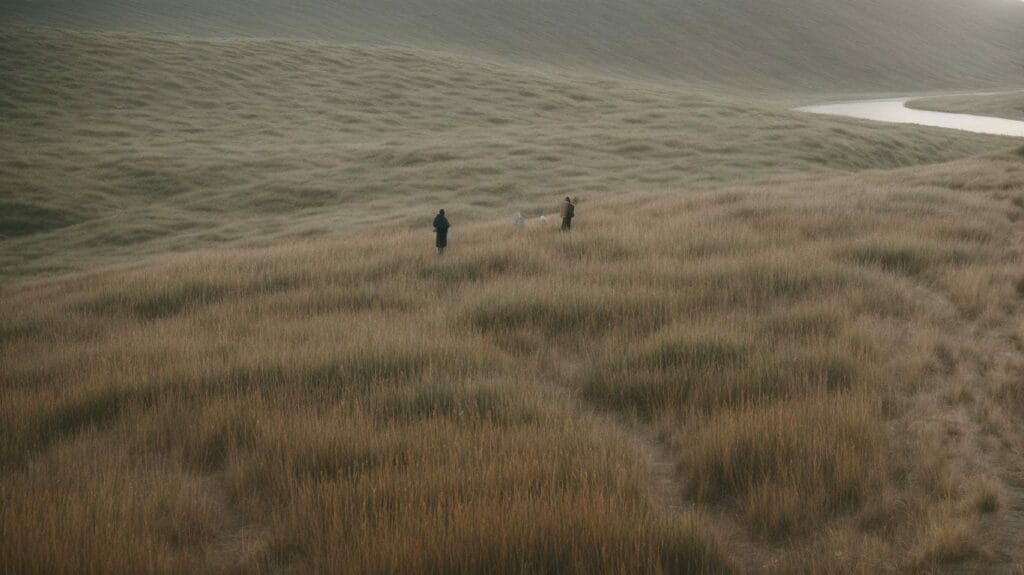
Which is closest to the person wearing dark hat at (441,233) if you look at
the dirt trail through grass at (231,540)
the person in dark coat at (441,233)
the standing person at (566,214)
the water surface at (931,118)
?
the person in dark coat at (441,233)

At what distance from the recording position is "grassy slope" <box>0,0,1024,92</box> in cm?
10569

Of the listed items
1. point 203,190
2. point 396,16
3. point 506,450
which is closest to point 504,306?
point 506,450

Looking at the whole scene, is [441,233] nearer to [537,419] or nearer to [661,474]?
[537,419]

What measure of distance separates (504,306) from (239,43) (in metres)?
74.2

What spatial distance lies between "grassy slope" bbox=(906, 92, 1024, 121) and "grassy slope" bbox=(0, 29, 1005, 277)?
96.7ft

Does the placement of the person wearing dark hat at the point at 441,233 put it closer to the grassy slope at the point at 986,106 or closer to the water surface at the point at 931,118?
the water surface at the point at 931,118

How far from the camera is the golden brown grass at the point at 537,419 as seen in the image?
381cm

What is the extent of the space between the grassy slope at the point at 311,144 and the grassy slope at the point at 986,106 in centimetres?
2947

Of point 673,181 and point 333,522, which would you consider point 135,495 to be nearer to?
point 333,522

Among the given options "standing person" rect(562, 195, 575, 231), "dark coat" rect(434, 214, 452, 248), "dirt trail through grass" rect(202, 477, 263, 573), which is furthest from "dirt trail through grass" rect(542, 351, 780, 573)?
"standing person" rect(562, 195, 575, 231)

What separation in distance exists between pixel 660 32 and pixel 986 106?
232 ft

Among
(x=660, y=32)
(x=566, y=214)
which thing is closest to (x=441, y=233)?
(x=566, y=214)

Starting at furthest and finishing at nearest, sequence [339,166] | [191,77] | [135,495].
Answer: [191,77] → [339,166] → [135,495]

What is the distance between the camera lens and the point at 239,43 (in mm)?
72500
